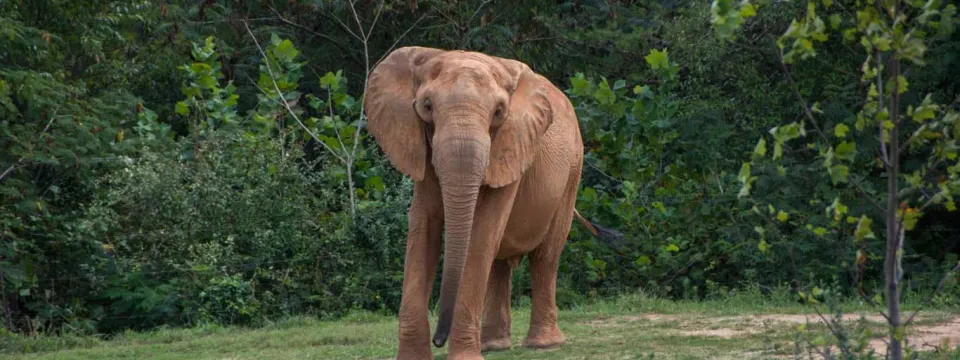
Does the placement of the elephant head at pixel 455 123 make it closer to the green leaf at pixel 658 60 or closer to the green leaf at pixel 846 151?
the green leaf at pixel 846 151

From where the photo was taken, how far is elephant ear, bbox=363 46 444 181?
27.7 feet

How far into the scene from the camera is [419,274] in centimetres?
859

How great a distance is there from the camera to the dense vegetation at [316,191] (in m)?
13.5

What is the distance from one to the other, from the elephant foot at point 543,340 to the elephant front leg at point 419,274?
1385mm

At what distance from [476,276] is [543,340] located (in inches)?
61.9

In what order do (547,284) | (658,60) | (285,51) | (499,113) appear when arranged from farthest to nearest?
(285,51) < (658,60) < (547,284) < (499,113)

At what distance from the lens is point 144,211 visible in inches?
549

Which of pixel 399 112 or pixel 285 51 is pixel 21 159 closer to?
pixel 285 51

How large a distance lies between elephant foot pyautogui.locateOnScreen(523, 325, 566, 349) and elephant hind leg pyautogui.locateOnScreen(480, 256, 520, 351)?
6.2 inches

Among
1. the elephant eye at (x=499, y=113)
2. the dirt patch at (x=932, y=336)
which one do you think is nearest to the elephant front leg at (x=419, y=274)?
the elephant eye at (x=499, y=113)

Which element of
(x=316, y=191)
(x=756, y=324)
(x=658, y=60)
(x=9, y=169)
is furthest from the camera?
(x=658, y=60)

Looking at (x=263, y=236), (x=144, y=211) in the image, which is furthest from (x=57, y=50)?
(x=263, y=236)

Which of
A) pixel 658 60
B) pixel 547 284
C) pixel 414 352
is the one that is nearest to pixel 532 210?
pixel 547 284

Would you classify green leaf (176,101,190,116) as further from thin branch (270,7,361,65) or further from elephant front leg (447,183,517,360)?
elephant front leg (447,183,517,360)
